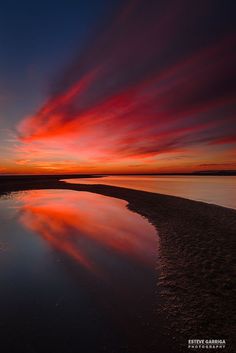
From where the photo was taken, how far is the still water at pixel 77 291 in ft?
16.3

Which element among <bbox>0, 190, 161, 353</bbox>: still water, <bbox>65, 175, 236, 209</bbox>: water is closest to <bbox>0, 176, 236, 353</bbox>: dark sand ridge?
<bbox>0, 190, 161, 353</bbox>: still water

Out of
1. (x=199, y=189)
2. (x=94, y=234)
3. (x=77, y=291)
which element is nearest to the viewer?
(x=77, y=291)

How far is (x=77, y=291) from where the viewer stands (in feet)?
22.7

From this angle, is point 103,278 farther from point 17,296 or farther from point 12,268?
point 12,268

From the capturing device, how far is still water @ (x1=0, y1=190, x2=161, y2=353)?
495cm

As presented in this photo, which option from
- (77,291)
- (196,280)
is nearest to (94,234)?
(77,291)

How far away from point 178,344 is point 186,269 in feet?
13.0

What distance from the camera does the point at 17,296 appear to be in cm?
660

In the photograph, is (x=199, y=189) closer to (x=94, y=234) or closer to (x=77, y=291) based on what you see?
(x=94, y=234)

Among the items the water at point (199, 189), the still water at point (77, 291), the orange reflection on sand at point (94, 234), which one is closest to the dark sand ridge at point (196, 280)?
the still water at point (77, 291)

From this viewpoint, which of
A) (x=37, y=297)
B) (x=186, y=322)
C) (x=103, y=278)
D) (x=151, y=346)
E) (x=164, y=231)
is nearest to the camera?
(x=151, y=346)

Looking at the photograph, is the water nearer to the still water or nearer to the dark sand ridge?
the dark sand ridge

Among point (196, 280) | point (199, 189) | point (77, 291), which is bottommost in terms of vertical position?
point (199, 189)

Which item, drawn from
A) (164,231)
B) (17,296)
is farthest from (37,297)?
(164,231)
